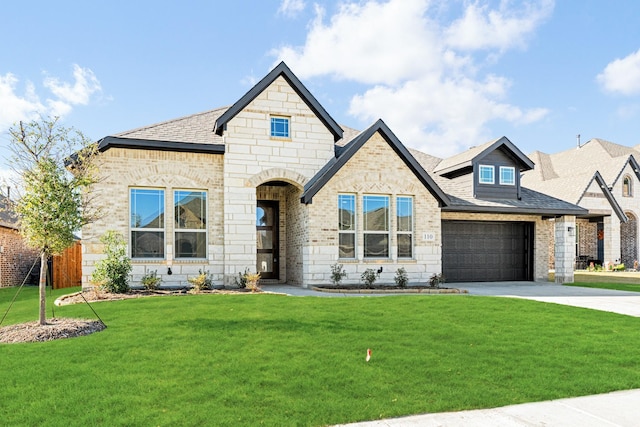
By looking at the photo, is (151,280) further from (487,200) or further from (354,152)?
Result: (487,200)

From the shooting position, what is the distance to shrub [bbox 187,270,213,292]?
13.4 m

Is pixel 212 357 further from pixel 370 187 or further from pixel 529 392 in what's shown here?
pixel 370 187

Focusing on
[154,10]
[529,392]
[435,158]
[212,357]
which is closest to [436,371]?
[529,392]

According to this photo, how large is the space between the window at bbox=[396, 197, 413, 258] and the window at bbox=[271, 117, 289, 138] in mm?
4655

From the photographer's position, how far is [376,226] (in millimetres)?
15766

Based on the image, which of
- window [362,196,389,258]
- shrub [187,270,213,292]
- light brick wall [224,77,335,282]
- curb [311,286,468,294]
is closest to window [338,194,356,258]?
window [362,196,389,258]

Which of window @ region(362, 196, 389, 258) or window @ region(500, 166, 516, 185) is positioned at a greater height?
window @ region(500, 166, 516, 185)

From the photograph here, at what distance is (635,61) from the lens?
773 inches

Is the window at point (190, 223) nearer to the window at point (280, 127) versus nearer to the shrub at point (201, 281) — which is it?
the shrub at point (201, 281)

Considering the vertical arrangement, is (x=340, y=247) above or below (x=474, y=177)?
below

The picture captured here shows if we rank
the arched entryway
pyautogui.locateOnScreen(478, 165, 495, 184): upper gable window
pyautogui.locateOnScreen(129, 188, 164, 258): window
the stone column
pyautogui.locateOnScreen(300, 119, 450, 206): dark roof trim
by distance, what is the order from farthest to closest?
1. the arched entryway
2. the stone column
3. pyautogui.locateOnScreen(478, 165, 495, 184): upper gable window
4. pyautogui.locateOnScreen(300, 119, 450, 206): dark roof trim
5. pyautogui.locateOnScreen(129, 188, 164, 258): window

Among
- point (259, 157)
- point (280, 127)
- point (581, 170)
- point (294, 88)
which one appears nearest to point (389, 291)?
point (259, 157)

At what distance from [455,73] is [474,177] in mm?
4557

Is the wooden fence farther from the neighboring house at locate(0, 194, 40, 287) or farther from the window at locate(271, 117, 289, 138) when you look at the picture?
the window at locate(271, 117, 289, 138)
